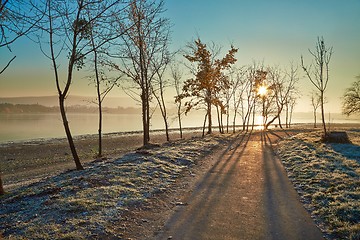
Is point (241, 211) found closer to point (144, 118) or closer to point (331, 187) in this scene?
point (331, 187)

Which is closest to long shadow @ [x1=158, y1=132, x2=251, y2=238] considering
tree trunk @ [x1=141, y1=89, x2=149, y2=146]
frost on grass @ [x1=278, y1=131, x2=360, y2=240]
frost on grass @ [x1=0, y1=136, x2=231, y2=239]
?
frost on grass @ [x1=0, y1=136, x2=231, y2=239]

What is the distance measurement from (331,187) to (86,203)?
289 inches

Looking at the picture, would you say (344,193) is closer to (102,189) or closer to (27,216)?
(102,189)

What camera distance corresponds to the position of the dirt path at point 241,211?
17.8 feet

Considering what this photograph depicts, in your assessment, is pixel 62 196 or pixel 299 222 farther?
pixel 62 196

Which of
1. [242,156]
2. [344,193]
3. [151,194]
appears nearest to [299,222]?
[344,193]

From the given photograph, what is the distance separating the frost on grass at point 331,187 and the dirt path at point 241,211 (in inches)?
13.6

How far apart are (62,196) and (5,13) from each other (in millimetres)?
5435

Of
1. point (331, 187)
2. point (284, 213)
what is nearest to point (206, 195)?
point (284, 213)

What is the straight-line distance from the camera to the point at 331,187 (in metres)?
7.95

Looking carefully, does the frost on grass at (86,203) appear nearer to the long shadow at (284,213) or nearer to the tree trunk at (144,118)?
the long shadow at (284,213)

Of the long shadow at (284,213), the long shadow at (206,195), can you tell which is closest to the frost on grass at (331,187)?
the long shadow at (284,213)

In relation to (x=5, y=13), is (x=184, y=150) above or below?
below

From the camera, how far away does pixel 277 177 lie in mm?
10117
